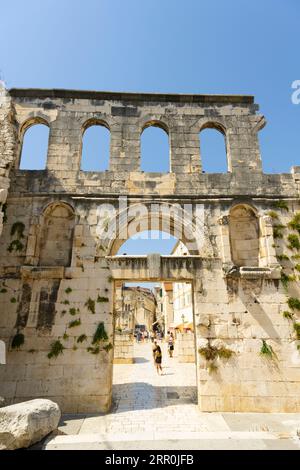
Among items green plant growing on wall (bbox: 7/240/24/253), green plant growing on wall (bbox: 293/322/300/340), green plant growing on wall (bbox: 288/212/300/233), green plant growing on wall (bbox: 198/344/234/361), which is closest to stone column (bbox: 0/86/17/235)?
green plant growing on wall (bbox: 7/240/24/253)

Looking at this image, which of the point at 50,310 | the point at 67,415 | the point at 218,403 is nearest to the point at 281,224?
the point at 218,403

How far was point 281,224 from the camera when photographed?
8.64m

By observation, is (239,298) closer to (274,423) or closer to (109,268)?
(274,423)

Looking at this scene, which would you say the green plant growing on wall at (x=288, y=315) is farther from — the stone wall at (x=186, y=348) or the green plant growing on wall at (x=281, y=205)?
the stone wall at (x=186, y=348)

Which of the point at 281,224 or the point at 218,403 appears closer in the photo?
the point at 218,403

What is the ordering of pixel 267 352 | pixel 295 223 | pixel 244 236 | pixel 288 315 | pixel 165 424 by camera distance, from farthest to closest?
pixel 244 236 < pixel 295 223 < pixel 288 315 < pixel 267 352 < pixel 165 424

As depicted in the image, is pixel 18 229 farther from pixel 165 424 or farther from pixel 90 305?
pixel 165 424

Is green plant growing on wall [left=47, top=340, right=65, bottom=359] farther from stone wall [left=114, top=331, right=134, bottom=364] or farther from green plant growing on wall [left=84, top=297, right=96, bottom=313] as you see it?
stone wall [left=114, top=331, right=134, bottom=364]

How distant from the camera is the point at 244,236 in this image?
878 cm

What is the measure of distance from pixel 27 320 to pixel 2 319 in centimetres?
68

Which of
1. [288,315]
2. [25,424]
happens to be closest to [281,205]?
[288,315]

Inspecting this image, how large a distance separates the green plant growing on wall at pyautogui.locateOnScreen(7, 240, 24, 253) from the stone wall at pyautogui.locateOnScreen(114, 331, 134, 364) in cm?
897

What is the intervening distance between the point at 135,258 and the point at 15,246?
359 centimetres

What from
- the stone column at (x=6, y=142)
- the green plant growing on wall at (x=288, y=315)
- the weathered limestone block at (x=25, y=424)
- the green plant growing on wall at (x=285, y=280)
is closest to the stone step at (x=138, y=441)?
the weathered limestone block at (x=25, y=424)
